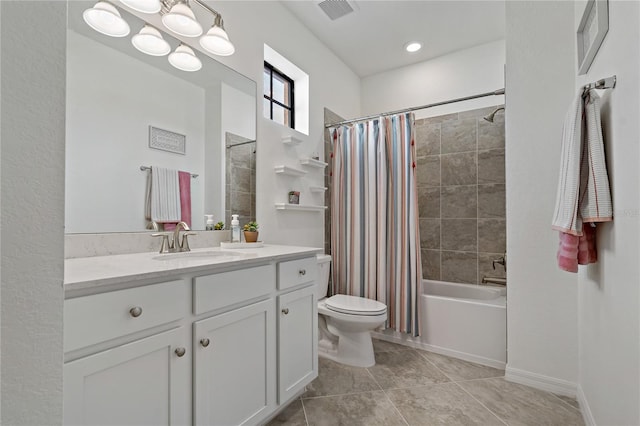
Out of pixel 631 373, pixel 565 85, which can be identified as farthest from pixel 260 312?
pixel 565 85

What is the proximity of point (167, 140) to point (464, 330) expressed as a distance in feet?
A: 7.78

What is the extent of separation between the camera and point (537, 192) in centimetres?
181

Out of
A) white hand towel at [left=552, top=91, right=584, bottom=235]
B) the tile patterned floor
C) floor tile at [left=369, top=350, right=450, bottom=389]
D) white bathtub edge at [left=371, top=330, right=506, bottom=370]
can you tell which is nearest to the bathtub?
white bathtub edge at [left=371, top=330, right=506, bottom=370]

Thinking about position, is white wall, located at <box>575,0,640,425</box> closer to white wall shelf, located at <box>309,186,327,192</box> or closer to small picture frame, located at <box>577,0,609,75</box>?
small picture frame, located at <box>577,0,609,75</box>

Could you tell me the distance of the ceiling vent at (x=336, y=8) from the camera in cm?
226

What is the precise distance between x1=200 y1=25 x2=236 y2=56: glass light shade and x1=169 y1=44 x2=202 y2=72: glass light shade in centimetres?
9

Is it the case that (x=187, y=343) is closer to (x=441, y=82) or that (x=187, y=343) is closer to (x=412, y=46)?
(x=412, y=46)

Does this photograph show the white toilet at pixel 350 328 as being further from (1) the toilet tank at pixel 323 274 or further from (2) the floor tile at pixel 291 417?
(2) the floor tile at pixel 291 417

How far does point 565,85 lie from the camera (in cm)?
176

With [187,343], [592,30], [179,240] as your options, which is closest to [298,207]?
[179,240]

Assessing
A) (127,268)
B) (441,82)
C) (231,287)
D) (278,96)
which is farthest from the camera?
(441,82)

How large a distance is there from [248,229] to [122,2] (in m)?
1.29

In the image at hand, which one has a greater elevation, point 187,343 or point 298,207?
point 298,207

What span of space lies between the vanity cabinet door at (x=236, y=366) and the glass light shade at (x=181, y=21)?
1434 mm
